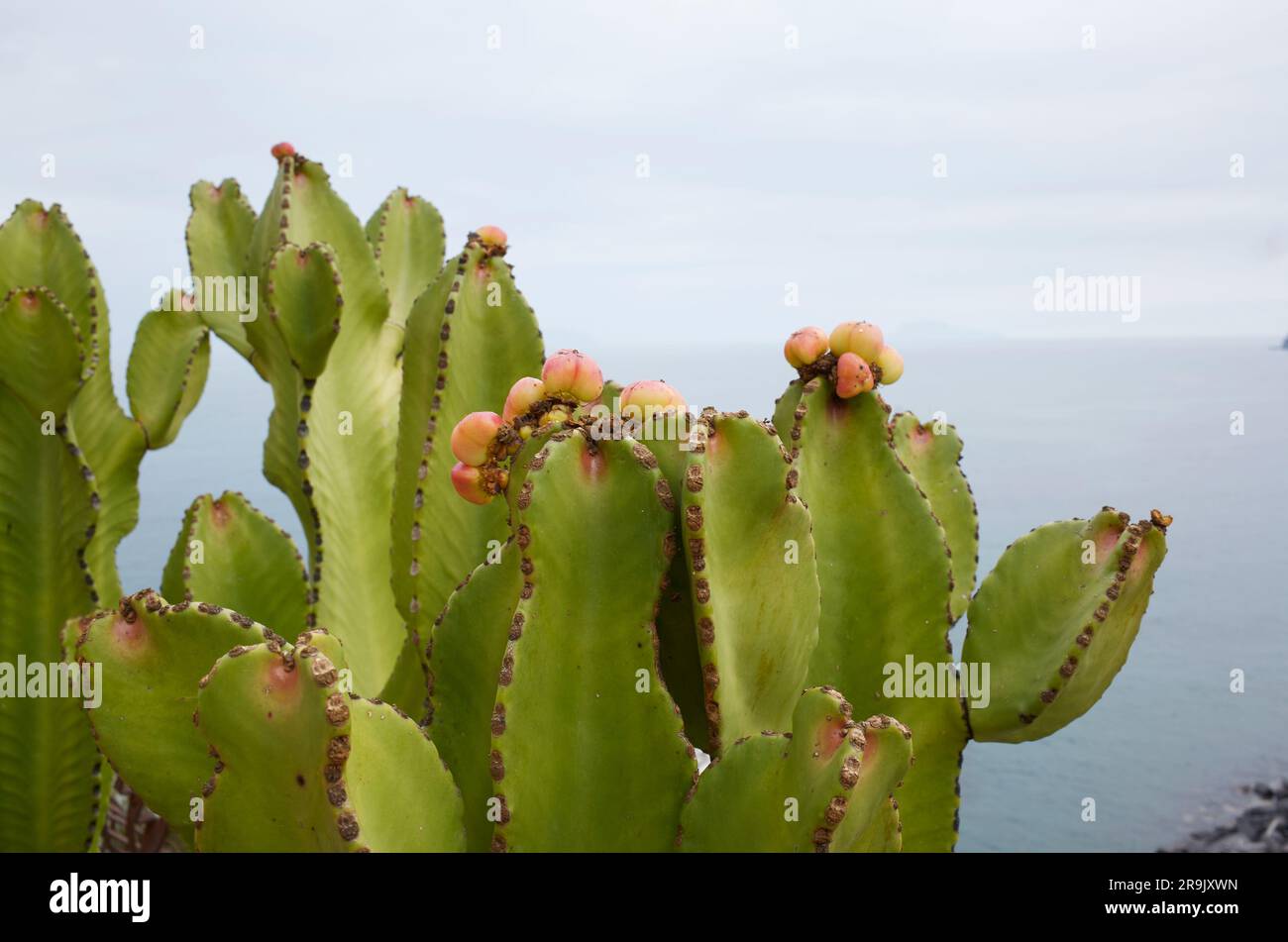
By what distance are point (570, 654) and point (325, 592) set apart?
0.79 metres

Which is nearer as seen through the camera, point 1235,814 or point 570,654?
point 570,654

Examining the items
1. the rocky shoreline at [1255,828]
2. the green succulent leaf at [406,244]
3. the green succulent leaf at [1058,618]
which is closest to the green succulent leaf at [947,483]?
the green succulent leaf at [1058,618]

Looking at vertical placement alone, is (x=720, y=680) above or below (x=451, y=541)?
below

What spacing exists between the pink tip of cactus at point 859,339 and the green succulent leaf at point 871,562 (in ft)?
0.13

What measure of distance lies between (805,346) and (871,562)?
23cm

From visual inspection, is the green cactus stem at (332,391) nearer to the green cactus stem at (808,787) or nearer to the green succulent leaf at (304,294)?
the green succulent leaf at (304,294)

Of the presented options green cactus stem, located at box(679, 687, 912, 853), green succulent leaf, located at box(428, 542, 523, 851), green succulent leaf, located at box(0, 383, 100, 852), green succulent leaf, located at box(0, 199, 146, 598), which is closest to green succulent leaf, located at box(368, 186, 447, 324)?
green succulent leaf, located at box(0, 199, 146, 598)

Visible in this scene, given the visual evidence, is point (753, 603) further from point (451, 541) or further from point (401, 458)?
point (401, 458)

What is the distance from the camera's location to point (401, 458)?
1375mm

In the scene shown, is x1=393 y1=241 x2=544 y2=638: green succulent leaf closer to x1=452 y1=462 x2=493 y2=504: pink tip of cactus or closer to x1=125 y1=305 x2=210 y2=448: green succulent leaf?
x1=452 y1=462 x2=493 y2=504: pink tip of cactus

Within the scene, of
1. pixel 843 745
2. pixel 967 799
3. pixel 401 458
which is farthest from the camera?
pixel 967 799

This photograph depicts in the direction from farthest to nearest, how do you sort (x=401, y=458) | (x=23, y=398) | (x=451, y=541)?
(x=23, y=398) → (x=401, y=458) → (x=451, y=541)

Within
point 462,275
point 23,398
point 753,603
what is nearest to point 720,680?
point 753,603

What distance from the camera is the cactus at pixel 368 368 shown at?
1.25m
